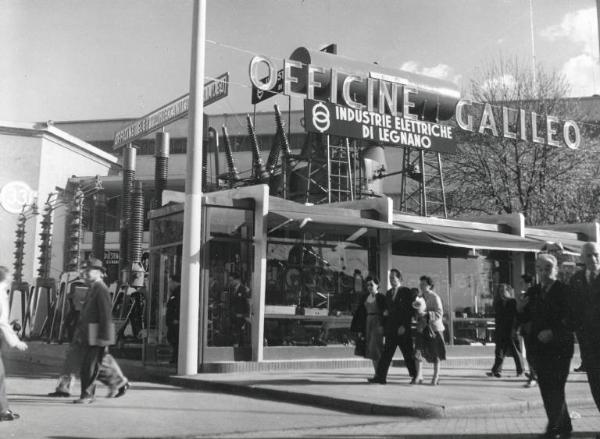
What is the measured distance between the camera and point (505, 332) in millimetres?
12938

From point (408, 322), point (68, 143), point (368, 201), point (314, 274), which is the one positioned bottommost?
point (408, 322)

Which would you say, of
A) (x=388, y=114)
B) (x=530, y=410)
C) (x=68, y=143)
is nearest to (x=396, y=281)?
(x=530, y=410)

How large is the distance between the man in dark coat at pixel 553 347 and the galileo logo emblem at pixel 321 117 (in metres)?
12.1

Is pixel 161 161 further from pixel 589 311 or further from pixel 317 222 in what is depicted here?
pixel 589 311

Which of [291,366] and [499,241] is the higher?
[499,241]

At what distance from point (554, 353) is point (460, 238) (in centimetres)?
817

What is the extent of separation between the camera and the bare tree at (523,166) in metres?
27.0

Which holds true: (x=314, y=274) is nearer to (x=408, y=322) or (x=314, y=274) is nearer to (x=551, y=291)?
(x=408, y=322)

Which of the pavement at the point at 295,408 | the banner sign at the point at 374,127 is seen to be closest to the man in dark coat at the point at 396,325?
the pavement at the point at 295,408

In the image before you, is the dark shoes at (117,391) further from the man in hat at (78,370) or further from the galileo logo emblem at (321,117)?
the galileo logo emblem at (321,117)

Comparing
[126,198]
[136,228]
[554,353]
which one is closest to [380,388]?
[554,353]

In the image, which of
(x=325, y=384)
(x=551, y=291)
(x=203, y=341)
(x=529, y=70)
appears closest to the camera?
(x=551, y=291)

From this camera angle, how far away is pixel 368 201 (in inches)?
628

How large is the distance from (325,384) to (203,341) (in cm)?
306
